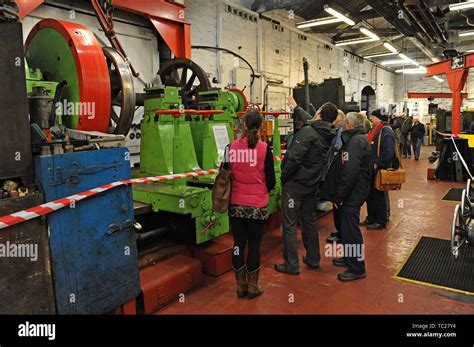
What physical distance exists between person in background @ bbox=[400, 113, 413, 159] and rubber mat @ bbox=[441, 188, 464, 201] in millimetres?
5236

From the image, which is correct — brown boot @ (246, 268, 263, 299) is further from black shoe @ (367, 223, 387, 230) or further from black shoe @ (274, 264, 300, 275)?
black shoe @ (367, 223, 387, 230)

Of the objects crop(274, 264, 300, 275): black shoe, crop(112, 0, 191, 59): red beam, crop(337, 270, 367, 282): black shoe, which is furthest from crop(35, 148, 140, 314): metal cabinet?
crop(112, 0, 191, 59): red beam

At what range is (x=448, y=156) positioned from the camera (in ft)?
26.0

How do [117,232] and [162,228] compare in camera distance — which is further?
[162,228]

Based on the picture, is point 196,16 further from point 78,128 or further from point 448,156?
point 448,156

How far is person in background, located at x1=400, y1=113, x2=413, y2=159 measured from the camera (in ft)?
39.2

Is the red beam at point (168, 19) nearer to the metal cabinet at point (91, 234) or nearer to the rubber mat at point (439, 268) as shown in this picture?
the metal cabinet at point (91, 234)

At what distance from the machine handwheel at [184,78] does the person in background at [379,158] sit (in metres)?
2.31

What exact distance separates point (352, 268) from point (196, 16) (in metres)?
6.13

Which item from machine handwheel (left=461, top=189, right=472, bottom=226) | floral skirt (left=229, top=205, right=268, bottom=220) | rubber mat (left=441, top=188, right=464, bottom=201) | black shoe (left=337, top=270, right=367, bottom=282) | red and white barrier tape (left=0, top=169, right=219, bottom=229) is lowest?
black shoe (left=337, top=270, right=367, bottom=282)

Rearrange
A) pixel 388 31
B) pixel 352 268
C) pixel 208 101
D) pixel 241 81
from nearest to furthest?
1. pixel 352 268
2. pixel 208 101
3. pixel 241 81
4. pixel 388 31

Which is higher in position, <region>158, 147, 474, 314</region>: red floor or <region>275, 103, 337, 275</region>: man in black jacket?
<region>275, 103, 337, 275</region>: man in black jacket

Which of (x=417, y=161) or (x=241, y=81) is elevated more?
(x=241, y=81)

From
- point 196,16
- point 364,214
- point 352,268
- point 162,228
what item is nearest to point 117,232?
point 162,228
